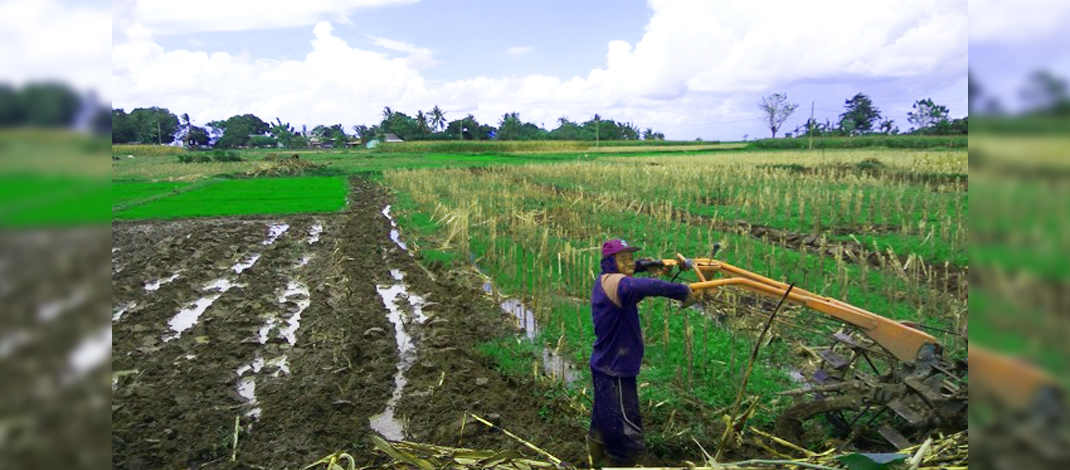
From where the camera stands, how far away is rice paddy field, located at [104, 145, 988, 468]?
20.9ft

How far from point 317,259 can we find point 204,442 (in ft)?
30.8

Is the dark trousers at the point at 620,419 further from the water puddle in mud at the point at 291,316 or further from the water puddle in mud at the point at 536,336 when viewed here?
the water puddle in mud at the point at 291,316

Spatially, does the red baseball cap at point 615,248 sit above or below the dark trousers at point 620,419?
above

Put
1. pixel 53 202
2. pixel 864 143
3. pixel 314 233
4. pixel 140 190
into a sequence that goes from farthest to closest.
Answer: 1. pixel 864 143
2. pixel 140 190
3. pixel 314 233
4. pixel 53 202

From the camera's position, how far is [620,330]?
5.36 meters

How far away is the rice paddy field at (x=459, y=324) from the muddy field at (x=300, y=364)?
1.3 inches

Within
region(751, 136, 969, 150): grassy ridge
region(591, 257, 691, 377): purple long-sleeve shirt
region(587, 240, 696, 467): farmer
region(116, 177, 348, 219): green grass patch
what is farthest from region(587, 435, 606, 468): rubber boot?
region(751, 136, 969, 150): grassy ridge

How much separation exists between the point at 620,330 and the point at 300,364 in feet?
15.2

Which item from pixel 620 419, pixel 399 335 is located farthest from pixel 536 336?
pixel 620 419

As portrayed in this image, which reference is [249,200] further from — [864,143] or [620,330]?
[864,143]

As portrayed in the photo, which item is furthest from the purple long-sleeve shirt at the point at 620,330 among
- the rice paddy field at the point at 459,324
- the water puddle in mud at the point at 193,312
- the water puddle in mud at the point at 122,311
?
the water puddle in mud at the point at 122,311

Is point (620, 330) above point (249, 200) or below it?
below

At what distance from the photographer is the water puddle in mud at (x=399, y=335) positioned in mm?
6715

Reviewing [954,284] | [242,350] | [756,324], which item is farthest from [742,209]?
[242,350]
